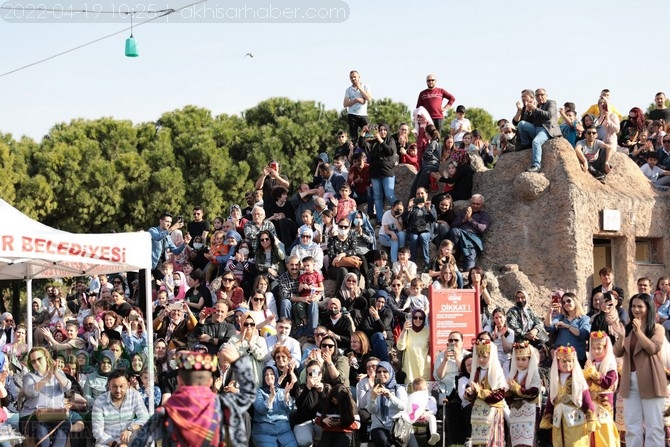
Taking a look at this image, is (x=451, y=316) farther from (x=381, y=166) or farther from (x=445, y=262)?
(x=381, y=166)

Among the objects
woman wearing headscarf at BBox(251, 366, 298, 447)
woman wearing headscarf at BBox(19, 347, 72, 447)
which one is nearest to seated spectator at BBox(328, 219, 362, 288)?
woman wearing headscarf at BBox(251, 366, 298, 447)

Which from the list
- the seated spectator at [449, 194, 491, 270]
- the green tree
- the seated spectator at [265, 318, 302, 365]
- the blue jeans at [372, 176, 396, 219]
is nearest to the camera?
the seated spectator at [265, 318, 302, 365]

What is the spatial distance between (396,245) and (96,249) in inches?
252

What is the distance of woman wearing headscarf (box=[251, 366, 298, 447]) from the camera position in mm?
14289

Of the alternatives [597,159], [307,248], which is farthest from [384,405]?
[597,159]

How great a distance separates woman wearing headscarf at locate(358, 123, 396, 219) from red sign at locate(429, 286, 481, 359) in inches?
152

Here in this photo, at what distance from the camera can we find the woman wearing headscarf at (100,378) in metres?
14.5

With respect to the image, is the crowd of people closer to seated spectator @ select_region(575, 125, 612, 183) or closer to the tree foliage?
seated spectator @ select_region(575, 125, 612, 183)

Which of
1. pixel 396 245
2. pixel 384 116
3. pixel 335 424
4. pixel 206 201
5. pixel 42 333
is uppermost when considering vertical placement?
pixel 384 116

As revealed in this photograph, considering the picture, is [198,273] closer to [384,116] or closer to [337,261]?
[337,261]

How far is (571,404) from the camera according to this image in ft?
43.8

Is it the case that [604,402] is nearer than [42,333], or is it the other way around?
[604,402]

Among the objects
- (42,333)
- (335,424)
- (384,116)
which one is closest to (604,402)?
(335,424)

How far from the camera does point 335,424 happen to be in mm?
14188
